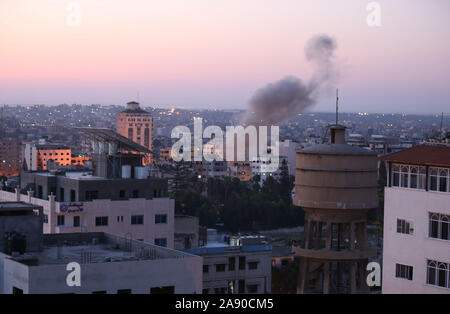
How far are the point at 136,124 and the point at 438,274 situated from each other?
543ft

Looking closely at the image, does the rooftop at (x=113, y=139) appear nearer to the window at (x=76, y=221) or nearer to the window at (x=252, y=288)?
the window at (x=76, y=221)

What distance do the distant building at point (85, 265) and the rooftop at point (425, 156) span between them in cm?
456

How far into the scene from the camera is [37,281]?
50.4 ft

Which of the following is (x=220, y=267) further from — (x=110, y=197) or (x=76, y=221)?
(x=76, y=221)

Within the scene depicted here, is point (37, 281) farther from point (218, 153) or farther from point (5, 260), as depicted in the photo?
point (218, 153)

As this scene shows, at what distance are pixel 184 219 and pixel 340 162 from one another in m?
12.1

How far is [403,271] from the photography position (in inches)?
714

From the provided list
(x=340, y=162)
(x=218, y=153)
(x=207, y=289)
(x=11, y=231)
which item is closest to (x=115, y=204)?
(x=207, y=289)

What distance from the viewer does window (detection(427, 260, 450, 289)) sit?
17.3m

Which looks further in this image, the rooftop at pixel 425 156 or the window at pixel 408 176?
the window at pixel 408 176

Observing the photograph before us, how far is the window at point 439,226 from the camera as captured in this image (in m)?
17.4

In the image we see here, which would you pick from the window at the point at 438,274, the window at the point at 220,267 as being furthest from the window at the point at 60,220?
the window at the point at 438,274
